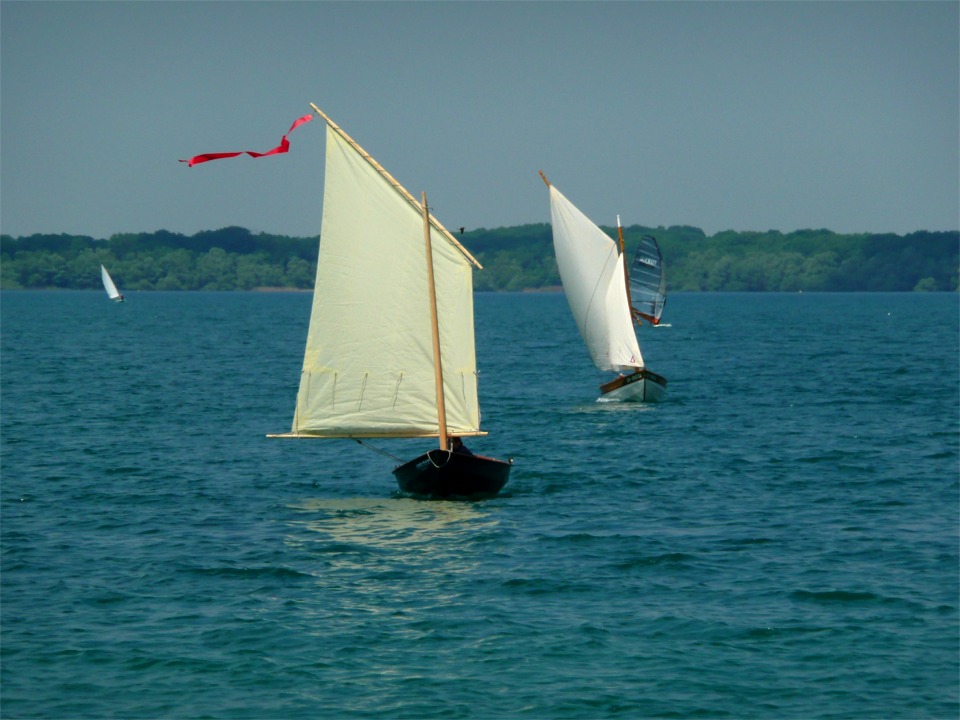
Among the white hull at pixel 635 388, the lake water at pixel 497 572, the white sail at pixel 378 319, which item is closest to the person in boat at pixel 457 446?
the white sail at pixel 378 319

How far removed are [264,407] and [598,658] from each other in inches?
1615

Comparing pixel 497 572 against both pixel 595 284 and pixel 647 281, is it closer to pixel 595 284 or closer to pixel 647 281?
pixel 595 284

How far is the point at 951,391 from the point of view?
66.9 m

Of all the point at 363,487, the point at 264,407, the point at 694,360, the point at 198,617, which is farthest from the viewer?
the point at 694,360

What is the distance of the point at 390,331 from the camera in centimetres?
3325

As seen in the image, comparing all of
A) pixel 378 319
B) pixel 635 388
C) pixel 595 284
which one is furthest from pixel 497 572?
pixel 635 388

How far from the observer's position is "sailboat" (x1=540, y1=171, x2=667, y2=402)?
2254 inches

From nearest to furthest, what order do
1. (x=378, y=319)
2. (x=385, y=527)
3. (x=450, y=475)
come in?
1. (x=385, y=527)
2. (x=378, y=319)
3. (x=450, y=475)

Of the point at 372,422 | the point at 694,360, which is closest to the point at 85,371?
the point at 694,360

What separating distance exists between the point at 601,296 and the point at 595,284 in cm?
66

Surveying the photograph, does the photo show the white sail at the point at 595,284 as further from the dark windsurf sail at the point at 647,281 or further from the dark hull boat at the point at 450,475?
the dark hull boat at the point at 450,475

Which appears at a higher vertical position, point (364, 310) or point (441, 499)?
point (364, 310)

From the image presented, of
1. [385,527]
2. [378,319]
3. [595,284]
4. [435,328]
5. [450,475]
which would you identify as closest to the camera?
[385,527]

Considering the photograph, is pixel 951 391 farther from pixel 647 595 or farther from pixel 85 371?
pixel 85 371
